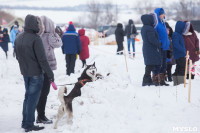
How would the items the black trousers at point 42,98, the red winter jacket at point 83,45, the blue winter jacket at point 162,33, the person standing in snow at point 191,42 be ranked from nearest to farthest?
the black trousers at point 42,98 → the blue winter jacket at point 162,33 → the person standing in snow at point 191,42 → the red winter jacket at point 83,45

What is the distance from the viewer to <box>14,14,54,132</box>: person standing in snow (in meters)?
3.96

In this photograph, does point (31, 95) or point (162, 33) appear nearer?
point (31, 95)

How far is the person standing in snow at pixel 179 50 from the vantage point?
6207 mm

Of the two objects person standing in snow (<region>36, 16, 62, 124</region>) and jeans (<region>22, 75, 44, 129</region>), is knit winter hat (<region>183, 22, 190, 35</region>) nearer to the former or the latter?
person standing in snow (<region>36, 16, 62, 124</region>)

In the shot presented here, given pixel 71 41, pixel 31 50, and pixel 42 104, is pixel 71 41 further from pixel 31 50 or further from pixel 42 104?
pixel 31 50

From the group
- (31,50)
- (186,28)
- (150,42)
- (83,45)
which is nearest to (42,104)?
(31,50)

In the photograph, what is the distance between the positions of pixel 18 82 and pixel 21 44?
15.2ft

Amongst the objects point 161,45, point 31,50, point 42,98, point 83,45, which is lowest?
point 42,98

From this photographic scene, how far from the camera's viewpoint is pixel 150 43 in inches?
232

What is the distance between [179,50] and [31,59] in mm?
3845

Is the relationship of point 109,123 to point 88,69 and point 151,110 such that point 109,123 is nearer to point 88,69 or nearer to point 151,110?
point 151,110

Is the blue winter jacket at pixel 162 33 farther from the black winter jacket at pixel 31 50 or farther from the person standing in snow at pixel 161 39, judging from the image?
the black winter jacket at pixel 31 50

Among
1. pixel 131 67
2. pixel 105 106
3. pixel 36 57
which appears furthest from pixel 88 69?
pixel 131 67

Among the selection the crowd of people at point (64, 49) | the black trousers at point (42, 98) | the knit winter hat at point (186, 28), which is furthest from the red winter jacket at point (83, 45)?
the black trousers at point (42, 98)
